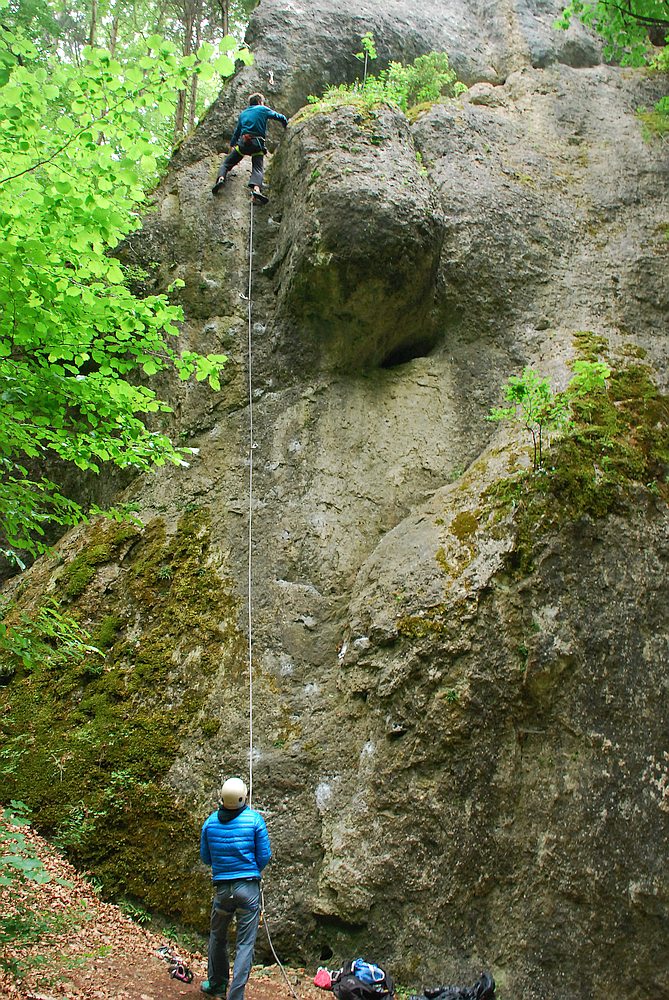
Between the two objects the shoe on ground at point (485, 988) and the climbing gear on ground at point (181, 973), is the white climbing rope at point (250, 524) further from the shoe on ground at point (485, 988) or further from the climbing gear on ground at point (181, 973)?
the shoe on ground at point (485, 988)

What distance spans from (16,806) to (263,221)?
358 inches

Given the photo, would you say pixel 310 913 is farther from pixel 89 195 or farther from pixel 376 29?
pixel 376 29

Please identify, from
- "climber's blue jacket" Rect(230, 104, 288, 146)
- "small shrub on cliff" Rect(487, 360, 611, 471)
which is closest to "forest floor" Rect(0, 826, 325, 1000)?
"small shrub on cliff" Rect(487, 360, 611, 471)

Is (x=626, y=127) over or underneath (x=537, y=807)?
over

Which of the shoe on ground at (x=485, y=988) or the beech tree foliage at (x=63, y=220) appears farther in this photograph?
the shoe on ground at (x=485, y=988)

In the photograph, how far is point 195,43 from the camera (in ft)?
58.3

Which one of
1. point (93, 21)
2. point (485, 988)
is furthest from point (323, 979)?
point (93, 21)

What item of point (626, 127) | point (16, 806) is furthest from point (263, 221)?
point (16, 806)

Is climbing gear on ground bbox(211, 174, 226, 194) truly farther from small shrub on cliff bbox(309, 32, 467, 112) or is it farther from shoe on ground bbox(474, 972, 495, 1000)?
shoe on ground bbox(474, 972, 495, 1000)

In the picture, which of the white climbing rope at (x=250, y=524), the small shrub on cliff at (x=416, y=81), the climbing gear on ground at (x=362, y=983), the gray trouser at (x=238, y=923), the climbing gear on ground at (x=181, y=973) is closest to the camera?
the gray trouser at (x=238, y=923)

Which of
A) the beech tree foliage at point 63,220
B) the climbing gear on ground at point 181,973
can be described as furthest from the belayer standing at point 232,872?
the beech tree foliage at point 63,220

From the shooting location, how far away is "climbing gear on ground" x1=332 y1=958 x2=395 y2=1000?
5289 millimetres

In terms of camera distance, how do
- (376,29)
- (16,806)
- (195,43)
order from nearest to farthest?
(16,806) → (376,29) → (195,43)

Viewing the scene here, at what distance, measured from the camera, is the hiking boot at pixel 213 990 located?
17.0 feet
